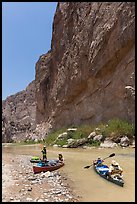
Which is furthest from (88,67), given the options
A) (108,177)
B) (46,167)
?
(108,177)

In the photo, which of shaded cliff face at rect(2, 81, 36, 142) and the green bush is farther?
shaded cliff face at rect(2, 81, 36, 142)

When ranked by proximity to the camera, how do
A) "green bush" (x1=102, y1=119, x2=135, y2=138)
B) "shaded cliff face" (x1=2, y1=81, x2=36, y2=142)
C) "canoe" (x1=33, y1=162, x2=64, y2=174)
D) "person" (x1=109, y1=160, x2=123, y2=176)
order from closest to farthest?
1. "person" (x1=109, y1=160, x2=123, y2=176)
2. "canoe" (x1=33, y1=162, x2=64, y2=174)
3. "green bush" (x1=102, y1=119, x2=135, y2=138)
4. "shaded cliff face" (x1=2, y1=81, x2=36, y2=142)

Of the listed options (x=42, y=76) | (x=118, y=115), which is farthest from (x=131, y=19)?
(x=42, y=76)

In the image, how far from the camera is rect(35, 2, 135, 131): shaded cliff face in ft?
112

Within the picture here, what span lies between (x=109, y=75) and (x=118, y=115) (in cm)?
628

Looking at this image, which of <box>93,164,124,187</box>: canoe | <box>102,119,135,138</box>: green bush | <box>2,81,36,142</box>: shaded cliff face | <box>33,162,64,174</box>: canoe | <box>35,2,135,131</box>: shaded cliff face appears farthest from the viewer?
<box>2,81,36,142</box>: shaded cliff face

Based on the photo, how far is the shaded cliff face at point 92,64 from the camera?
34125 millimetres

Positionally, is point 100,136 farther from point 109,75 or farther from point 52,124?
point 52,124

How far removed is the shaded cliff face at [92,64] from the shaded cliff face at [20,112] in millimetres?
34831

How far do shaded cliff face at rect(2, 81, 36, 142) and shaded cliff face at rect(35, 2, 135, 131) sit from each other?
114ft

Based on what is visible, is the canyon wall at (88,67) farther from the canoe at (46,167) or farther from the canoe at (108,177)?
the canoe at (108,177)

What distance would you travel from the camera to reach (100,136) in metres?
31.7

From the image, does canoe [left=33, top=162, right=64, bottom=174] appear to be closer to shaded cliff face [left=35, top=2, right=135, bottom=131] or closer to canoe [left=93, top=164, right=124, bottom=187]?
canoe [left=93, top=164, right=124, bottom=187]

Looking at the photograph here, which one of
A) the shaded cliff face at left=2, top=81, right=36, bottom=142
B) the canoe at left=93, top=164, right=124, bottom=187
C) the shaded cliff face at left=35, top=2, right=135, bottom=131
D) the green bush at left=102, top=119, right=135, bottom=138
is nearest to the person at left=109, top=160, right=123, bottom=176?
the canoe at left=93, top=164, right=124, bottom=187
